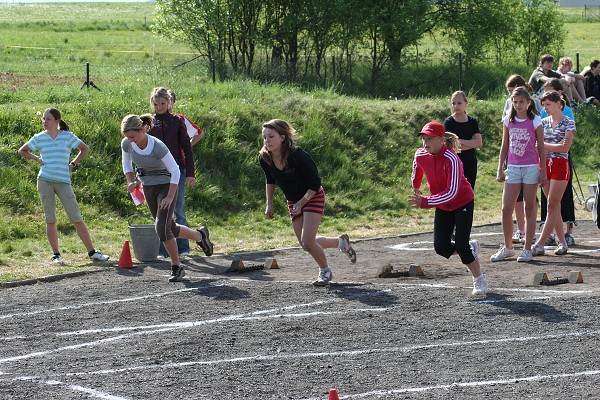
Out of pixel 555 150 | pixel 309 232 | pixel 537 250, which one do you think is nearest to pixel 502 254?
pixel 537 250

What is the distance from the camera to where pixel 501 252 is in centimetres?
1227

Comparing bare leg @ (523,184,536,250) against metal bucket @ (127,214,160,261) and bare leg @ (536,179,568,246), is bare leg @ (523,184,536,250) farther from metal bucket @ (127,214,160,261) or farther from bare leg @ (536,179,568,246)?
metal bucket @ (127,214,160,261)

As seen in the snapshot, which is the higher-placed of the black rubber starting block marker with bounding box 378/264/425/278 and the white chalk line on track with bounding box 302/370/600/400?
the white chalk line on track with bounding box 302/370/600/400

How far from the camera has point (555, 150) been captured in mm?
12234

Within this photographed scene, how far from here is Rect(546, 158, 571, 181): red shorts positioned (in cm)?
1234

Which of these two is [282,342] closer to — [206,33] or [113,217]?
[113,217]

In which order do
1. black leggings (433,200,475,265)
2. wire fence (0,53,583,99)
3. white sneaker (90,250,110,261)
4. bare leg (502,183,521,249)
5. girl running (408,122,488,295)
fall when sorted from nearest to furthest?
1. girl running (408,122,488,295)
2. black leggings (433,200,475,265)
3. bare leg (502,183,521,249)
4. white sneaker (90,250,110,261)
5. wire fence (0,53,583,99)

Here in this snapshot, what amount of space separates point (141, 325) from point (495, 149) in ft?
47.2

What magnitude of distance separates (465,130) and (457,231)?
128 inches

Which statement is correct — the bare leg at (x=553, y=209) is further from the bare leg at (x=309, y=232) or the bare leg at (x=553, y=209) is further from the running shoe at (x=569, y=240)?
the bare leg at (x=309, y=232)

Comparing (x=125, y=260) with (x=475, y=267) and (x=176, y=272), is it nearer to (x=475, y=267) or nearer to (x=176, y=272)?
(x=176, y=272)

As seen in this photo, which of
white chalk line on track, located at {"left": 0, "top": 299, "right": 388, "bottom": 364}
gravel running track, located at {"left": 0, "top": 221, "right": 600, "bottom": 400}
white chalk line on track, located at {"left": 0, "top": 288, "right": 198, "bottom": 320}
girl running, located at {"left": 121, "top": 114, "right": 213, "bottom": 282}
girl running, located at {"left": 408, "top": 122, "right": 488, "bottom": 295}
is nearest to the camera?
gravel running track, located at {"left": 0, "top": 221, "right": 600, "bottom": 400}

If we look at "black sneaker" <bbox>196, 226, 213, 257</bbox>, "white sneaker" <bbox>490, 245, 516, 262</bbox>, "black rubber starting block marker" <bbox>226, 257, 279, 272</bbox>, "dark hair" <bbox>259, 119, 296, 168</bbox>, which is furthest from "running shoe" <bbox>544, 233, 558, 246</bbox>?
"dark hair" <bbox>259, 119, 296, 168</bbox>

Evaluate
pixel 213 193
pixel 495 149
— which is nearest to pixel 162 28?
pixel 495 149
